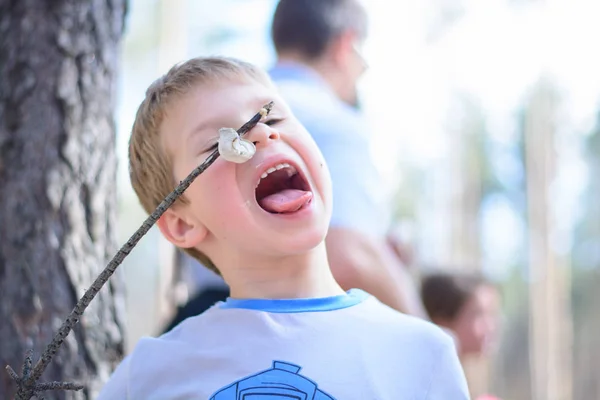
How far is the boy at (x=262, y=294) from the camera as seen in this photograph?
1.18 meters

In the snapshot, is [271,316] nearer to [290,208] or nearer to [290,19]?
[290,208]

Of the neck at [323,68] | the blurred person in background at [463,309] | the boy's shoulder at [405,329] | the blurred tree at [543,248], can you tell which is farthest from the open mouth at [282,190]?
the blurred tree at [543,248]

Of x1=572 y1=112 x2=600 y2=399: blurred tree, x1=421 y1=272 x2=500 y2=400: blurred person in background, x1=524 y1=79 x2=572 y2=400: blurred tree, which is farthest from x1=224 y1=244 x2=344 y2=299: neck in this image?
x1=572 y1=112 x2=600 y2=399: blurred tree

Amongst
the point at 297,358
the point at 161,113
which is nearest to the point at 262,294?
the point at 297,358

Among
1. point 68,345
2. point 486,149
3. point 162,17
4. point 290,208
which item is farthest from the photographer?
point 486,149

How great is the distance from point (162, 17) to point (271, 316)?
498 inches

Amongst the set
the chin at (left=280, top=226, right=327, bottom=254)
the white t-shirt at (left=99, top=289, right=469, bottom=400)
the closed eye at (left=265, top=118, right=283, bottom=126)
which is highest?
the closed eye at (left=265, top=118, right=283, bottom=126)

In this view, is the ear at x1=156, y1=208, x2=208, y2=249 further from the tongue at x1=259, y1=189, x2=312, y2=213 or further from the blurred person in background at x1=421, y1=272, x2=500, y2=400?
the blurred person in background at x1=421, y1=272, x2=500, y2=400

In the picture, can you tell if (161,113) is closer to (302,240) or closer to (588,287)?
(302,240)

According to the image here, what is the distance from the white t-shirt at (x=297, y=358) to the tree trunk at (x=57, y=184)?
18.7 inches

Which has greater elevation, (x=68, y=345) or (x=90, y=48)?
(x=90, y=48)

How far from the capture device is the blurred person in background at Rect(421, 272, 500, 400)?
434cm

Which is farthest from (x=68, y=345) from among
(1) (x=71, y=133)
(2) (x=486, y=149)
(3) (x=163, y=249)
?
(2) (x=486, y=149)

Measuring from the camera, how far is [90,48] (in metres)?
1.84
